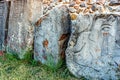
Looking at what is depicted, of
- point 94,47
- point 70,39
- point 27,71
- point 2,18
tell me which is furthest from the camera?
point 2,18

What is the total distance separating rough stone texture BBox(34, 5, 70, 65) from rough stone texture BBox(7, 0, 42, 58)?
0.28 metres

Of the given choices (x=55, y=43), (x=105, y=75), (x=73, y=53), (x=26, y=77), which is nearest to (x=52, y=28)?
(x=55, y=43)

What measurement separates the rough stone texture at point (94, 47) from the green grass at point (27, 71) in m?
0.17

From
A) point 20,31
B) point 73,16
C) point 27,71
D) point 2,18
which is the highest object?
point 73,16

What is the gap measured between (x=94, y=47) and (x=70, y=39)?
32cm

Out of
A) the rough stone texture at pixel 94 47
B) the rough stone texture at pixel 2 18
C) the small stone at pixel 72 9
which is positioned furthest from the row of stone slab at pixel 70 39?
the rough stone texture at pixel 2 18

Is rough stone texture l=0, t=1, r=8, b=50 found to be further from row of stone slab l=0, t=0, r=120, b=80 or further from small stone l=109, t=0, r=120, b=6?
small stone l=109, t=0, r=120, b=6

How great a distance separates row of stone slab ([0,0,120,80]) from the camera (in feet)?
9.95

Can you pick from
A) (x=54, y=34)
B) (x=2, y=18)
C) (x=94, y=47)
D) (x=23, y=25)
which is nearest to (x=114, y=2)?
(x=94, y=47)

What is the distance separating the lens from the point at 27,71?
345 centimetres

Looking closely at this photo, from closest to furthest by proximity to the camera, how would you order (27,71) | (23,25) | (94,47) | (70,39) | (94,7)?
(94,47) < (70,39) < (27,71) < (94,7) < (23,25)

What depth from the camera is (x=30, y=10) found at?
12.7 feet

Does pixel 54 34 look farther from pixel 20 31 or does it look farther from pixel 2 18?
pixel 2 18

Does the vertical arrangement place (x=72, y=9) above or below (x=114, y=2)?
below
